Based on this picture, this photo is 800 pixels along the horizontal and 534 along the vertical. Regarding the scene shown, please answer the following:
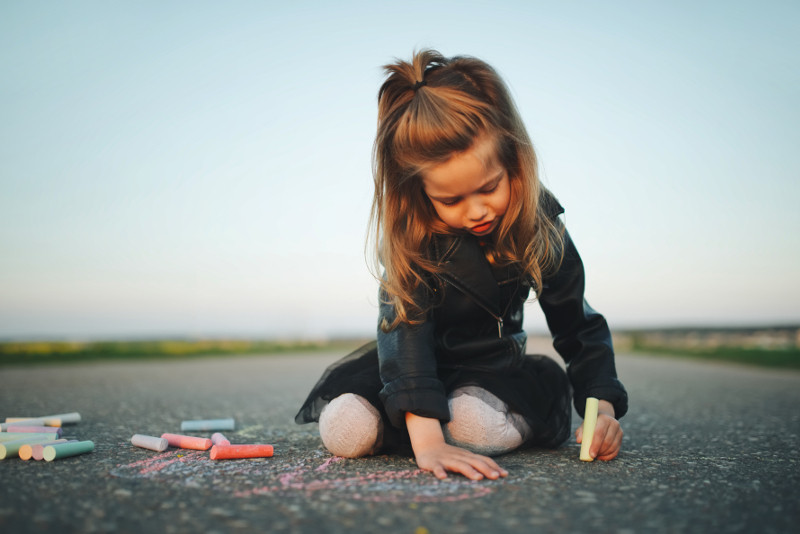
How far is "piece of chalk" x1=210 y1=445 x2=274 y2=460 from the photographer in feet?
6.86

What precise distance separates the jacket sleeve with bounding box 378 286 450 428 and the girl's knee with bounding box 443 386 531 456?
0.09 metres

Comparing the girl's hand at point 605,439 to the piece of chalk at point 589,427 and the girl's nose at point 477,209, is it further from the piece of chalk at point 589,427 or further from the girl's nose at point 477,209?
the girl's nose at point 477,209

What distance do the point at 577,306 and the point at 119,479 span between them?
1.83 meters

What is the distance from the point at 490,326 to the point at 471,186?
29.0 inches

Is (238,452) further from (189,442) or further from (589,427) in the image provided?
(589,427)

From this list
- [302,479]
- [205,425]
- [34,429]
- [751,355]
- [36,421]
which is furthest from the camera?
[751,355]

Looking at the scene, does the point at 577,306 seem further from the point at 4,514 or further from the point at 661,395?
the point at 661,395

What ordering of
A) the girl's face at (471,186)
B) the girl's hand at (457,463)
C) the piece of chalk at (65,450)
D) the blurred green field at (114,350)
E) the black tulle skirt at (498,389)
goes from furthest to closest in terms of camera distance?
the blurred green field at (114,350)
the black tulle skirt at (498,389)
the girl's face at (471,186)
the piece of chalk at (65,450)
the girl's hand at (457,463)

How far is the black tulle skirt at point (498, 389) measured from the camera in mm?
2352

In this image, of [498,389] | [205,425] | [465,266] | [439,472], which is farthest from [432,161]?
[205,425]

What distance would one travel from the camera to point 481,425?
2.18 m

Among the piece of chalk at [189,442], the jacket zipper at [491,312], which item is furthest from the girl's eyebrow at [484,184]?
the piece of chalk at [189,442]

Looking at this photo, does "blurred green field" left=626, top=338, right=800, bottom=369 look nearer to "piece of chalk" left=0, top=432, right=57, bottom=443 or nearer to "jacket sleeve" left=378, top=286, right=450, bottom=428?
"jacket sleeve" left=378, top=286, right=450, bottom=428

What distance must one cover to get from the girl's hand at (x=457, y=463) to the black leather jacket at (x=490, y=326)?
0.33 metres
